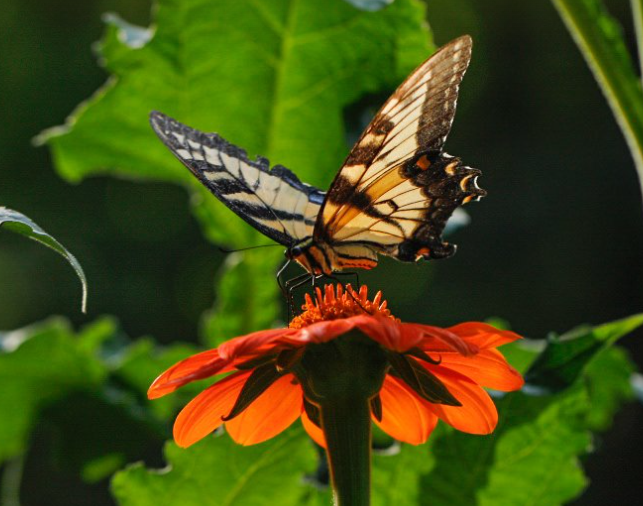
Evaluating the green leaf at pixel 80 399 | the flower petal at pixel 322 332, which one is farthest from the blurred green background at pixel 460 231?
the flower petal at pixel 322 332

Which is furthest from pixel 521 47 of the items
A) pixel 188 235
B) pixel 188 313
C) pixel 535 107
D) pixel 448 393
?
pixel 448 393

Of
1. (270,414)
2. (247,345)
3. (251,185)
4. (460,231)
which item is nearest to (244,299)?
(251,185)

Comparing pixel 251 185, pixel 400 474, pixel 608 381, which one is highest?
pixel 251 185

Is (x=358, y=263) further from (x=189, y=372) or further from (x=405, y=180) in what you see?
(x=189, y=372)

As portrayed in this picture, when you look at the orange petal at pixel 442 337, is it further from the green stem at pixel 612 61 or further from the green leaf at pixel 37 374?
the green leaf at pixel 37 374

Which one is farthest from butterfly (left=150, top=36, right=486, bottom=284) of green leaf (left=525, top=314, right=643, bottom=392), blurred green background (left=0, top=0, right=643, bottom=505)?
blurred green background (left=0, top=0, right=643, bottom=505)
